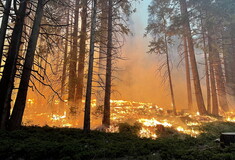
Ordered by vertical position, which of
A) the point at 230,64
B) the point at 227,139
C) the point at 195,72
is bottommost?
the point at 227,139

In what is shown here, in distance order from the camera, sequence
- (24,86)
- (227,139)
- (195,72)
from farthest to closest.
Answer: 1. (195,72)
2. (24,86)
3. (227,139)

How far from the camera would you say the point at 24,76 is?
247 inches

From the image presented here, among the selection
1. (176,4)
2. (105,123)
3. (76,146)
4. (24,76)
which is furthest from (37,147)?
(176,4)

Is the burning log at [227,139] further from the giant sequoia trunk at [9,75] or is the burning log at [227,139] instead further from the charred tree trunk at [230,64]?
the charred tree trunk at [230,64]

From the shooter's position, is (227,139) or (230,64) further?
(230,64)

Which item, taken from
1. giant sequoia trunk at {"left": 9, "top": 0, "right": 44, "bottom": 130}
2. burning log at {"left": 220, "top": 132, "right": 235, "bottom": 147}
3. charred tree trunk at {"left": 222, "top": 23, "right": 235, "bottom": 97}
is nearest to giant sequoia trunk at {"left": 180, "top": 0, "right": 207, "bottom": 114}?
charred tree trunk at {"left": 222, "top": 23, "right": 235, "bottom": 97}

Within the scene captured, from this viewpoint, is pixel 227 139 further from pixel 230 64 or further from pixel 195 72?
pixel 230 64

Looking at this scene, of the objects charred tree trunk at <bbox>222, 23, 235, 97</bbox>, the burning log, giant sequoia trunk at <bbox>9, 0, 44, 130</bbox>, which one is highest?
charred tree trunk at <bbox>222, 23, 235, 97</bbox>

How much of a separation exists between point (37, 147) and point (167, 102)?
21.7 metres

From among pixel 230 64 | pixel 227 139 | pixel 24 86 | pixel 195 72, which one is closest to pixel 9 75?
pixel 24 86

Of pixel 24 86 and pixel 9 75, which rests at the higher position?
pixel 9 75

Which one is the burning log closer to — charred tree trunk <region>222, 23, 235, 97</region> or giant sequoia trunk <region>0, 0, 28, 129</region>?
giant sequoia trunk <region>0, 0, 28, 129</region>

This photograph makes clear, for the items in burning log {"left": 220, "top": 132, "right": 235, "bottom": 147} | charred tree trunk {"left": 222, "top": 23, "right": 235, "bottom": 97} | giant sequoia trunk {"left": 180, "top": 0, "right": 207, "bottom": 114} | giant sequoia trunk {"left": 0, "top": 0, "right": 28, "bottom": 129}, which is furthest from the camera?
charred tree trunk {"left": 222, "top": 23, "right": 235, "bottom": 97}

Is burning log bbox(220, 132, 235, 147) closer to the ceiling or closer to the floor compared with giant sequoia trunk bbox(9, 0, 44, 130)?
closer to the floor
